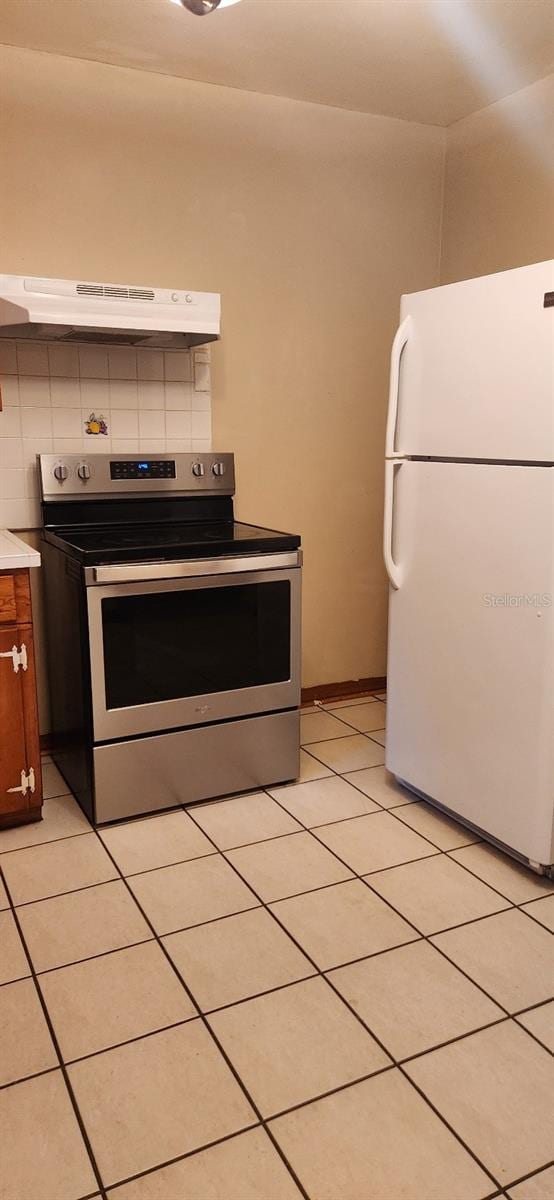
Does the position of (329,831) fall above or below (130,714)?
below

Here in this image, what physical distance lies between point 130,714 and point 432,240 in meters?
2.42

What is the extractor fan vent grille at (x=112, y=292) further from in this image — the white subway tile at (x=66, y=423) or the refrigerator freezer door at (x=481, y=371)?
→ the refrigerator freezer door at (x=481, y=371)

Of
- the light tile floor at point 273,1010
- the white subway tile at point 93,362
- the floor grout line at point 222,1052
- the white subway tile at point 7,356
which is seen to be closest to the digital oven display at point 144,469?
the white subway tile at point 93,362

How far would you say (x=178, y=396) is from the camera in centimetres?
306

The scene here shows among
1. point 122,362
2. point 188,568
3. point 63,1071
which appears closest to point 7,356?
point 122,362

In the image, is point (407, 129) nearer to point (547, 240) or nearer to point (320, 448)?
point (547, 240)

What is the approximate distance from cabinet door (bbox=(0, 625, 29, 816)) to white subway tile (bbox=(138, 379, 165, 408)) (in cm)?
107

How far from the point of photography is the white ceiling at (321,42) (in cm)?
239

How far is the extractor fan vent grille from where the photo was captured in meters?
2.44

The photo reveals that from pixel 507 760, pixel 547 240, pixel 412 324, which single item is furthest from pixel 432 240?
pixel 507 760

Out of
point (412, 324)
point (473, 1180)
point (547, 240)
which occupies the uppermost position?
point (547, 240)

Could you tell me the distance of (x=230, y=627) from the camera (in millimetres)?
2623

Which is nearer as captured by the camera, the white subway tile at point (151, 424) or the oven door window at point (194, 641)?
the oven door window at point (194, 641)

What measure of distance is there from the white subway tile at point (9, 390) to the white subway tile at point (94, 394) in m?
0.22
